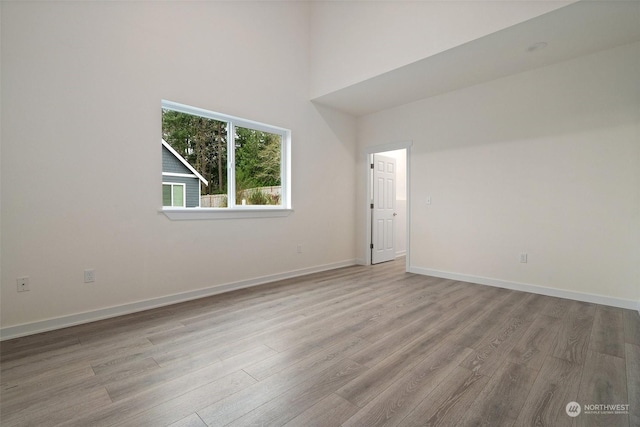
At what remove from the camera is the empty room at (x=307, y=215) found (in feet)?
5.62

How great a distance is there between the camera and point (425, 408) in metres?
1.51

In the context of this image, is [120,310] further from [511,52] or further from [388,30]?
[511,52]

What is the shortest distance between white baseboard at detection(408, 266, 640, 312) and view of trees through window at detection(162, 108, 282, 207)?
268 centimetres

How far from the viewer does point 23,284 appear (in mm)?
2395

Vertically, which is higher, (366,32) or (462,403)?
(366,32)

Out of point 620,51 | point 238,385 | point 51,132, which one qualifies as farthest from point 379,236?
point 51,132

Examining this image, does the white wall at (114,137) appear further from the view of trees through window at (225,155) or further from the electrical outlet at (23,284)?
the view of trees through window at (225,155)

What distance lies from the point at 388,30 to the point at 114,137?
3296 millimetres

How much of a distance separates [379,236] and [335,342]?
353 centimetres

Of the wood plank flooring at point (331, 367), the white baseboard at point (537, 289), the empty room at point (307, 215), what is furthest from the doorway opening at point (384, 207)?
the wood plank flooring at point (331, 367)

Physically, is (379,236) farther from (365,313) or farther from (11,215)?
(11,215)

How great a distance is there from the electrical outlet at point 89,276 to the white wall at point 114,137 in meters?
0.03

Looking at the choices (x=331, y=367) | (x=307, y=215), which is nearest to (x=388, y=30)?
(x=307, y=215)

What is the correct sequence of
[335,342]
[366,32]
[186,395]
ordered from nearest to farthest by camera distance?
[186,395] → [335,342] → [366,32]
